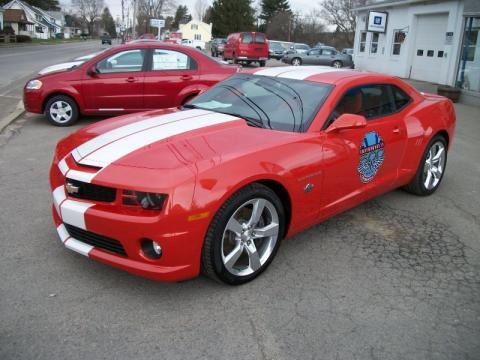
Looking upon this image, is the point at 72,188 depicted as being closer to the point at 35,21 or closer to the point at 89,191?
the point at 89,191

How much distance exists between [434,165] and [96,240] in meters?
3.96

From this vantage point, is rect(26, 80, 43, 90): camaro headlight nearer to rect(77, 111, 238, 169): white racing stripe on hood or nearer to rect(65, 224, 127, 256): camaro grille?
rect(77, 111, 238, 169): white racing stripe on hood

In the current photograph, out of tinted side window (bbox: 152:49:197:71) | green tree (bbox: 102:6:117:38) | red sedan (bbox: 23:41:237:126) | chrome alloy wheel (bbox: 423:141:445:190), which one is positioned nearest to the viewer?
chrome alloy wheel (bbox: 423:141:445:190)

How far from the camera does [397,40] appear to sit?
23.3 metres

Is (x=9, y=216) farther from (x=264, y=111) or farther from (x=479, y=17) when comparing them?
(x=479, y=17)

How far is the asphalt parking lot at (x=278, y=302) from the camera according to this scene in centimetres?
Answer: 271

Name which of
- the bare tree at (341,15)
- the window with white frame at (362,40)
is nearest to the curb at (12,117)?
the window with white frame at (362,40)

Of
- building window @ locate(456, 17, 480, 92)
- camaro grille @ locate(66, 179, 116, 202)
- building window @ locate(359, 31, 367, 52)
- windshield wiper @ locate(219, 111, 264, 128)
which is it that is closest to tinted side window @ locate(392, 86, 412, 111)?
windshield wiper @ locate(219, 111, 264, 128)

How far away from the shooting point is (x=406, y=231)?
4402 millimetres

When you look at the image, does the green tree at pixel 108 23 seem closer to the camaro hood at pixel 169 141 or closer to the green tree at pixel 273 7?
the green tree at pixel 273 7

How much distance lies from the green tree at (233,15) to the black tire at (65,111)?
71688 mm

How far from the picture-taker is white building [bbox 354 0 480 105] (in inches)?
626

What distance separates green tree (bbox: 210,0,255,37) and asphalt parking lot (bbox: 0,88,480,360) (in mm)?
76436

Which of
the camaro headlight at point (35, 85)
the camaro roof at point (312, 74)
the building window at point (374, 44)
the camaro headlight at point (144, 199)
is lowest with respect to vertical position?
the camaro headlight at point (144, 199)
